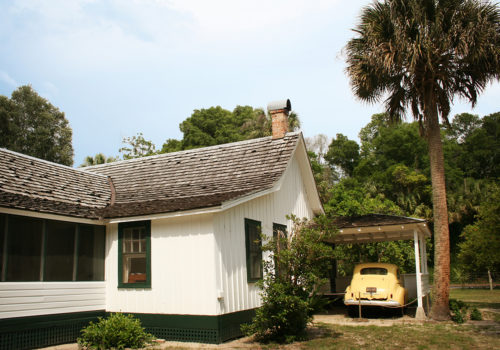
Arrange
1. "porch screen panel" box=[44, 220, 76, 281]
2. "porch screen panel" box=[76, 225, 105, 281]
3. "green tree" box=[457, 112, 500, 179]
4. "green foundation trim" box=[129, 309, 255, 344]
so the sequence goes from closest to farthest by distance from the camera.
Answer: "green foundation trim" box=[129, 309, 255, 344] → "porch screen panel" box=[44, 220, 76, 281] → "porch screen panel" box=[76, 225, 105, 281] → "green tree" box=[457, 112, 500, 179]

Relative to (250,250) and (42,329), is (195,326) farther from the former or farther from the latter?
(42,329)

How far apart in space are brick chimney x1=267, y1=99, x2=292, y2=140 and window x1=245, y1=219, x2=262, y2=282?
3.87 m

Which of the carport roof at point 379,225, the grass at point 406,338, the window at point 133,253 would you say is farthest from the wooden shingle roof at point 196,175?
the grass at point 406,338

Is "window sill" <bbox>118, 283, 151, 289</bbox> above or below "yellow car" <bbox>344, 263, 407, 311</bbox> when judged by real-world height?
above

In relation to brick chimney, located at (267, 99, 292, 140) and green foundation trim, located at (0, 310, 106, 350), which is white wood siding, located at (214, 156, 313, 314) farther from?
green foundation trim, located at (0, 310, 106, 350)

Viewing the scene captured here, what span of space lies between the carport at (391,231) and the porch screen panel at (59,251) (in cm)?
834

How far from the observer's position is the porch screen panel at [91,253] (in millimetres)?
11609

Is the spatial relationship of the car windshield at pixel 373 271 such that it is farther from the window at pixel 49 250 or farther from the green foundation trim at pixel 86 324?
the window at pixel 49 250

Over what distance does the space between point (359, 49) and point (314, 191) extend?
562cm

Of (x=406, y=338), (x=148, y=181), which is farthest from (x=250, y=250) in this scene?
(x=148, y=181)

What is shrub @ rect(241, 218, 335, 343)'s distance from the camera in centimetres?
1003

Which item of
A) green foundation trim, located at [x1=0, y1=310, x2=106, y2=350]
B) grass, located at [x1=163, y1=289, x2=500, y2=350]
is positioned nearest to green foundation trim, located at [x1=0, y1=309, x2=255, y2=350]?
green foundation trim, located at [x1=0, y1=310, x2=106, y2=350]

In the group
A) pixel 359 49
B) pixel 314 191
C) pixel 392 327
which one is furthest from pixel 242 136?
pixel 392 327

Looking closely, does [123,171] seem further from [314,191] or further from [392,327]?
[392,327]
